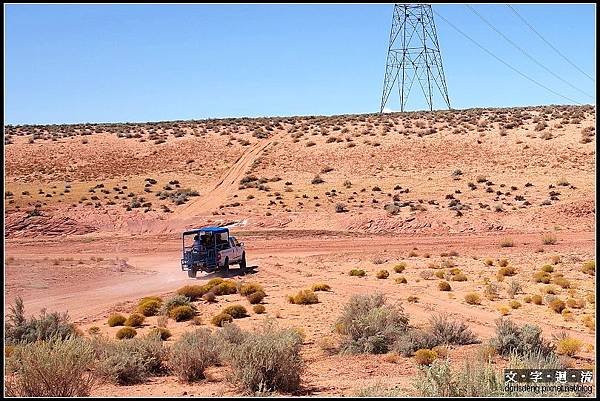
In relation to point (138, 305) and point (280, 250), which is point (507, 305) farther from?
point (280, 250)

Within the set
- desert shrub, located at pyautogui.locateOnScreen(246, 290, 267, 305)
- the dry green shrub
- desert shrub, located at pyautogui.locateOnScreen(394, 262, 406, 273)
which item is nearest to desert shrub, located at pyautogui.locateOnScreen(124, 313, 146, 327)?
the dry green shrub

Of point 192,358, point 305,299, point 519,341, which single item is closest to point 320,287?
point 305,299

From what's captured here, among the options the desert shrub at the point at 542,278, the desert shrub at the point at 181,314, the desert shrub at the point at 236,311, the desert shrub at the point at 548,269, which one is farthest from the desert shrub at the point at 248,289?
the desert shrub at the point at 548,269

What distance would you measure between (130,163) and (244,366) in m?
54.5

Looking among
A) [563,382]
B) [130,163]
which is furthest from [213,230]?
[130,163]

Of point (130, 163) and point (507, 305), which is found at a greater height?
point (130, 163)

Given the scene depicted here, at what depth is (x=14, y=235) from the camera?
42.1 metres

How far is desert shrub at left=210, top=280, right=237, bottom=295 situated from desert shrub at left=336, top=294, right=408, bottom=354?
7.66 meters

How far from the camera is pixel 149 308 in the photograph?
65.2ft

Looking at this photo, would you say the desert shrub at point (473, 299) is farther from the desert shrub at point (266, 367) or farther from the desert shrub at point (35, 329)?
the desert shrub at point (35, 329)

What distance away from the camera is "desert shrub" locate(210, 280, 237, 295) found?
22.8 meters

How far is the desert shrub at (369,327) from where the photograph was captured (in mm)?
13992

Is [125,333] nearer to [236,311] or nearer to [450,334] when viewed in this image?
[236,311]

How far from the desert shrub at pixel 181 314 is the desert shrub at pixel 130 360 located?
542 centimetres
